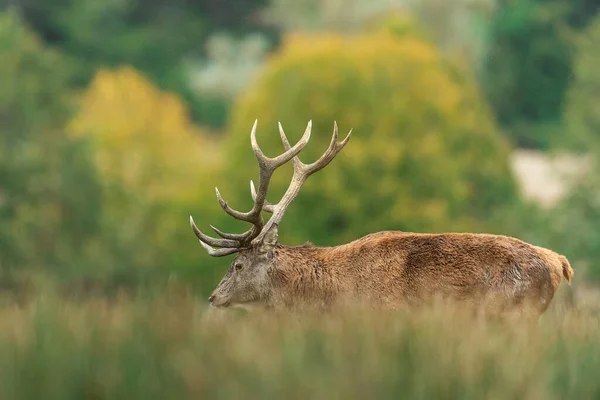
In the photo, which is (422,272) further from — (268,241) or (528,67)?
(528,67)

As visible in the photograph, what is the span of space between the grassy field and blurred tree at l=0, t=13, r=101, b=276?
A: 138 feet

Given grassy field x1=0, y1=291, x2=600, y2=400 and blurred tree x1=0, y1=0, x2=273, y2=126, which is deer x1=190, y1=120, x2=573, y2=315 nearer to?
grassy field x1=0, y1=291, x2=600, y2=400

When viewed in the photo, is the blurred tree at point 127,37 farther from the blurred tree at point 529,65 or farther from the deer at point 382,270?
the deer at point 382,270

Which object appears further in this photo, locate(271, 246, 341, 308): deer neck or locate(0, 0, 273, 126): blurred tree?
locate(0, 0, 273, 126): blurred tree

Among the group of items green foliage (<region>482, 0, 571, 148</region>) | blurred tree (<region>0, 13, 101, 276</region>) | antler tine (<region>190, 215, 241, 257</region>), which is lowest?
antler tine (<region>190, 215, 241, 257</region>)

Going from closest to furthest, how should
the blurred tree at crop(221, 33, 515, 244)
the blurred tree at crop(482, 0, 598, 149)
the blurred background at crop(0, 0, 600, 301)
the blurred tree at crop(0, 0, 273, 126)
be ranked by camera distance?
the blurred tree at crop(221, 33, 515, 244), the blurred background at crop(0, 0, 600, 301), the blurred tree at crop(482, 0, 598, 149), the blurred tree at crop(0, 0, 273, 126)

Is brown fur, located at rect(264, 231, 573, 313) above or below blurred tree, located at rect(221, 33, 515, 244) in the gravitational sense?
below

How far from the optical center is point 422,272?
10125 millimetres

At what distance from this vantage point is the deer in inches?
387

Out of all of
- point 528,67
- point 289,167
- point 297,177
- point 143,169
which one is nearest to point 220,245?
point 297,177

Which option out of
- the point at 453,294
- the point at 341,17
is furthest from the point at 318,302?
the point at 341,17

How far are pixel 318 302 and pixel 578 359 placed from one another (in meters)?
3.49

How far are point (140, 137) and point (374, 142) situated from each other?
2264 centimetres

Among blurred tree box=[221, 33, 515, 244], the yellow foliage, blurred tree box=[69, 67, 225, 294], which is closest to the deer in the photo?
blurred tree box=[221, 33, 515, 244]
